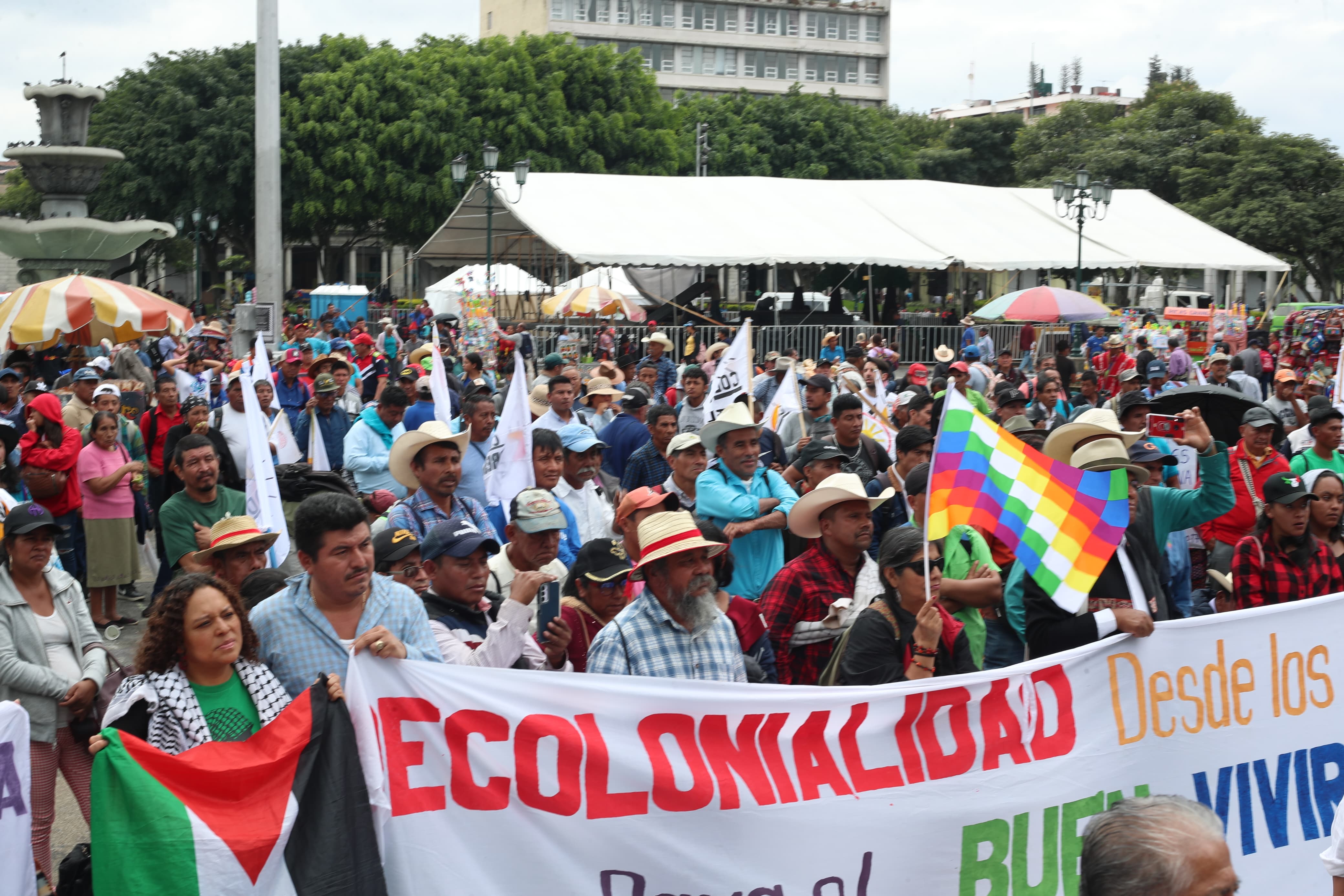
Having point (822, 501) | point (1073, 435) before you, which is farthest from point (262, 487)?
point (1073, 435)

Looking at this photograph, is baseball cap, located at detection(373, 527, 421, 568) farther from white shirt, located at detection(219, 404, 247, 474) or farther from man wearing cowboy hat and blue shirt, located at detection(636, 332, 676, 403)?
man wearing cowboy hat and blue shirt, located at detection(636, 332, 676, 403)

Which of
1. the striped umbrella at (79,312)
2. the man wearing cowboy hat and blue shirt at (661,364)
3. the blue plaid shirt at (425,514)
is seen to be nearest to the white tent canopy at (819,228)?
the man wearing cowboy hat and blue shirt at (661,364)

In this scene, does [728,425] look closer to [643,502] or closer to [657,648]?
[643,502]

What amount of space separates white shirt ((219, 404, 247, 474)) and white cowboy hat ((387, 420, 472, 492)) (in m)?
2.94

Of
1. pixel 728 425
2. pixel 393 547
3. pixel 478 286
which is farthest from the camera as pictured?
pixel 478 286

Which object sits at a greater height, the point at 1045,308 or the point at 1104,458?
the point at 1045,308

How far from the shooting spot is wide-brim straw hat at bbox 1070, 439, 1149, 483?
5.20 meters

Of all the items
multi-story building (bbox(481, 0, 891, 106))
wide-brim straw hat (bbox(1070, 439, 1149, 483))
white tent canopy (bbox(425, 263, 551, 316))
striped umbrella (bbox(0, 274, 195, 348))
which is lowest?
wide-brim straw hat (bbox(1070, 439, 1149, 483))

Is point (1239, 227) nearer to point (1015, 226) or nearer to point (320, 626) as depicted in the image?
point (1015, 226)

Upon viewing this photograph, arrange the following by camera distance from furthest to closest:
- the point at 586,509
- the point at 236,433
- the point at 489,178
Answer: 1. the point at 489,178
2. the point at 236,433
3. the point at 586,509

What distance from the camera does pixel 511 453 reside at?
27.3 ft

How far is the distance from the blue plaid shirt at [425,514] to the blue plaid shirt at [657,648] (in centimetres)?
152

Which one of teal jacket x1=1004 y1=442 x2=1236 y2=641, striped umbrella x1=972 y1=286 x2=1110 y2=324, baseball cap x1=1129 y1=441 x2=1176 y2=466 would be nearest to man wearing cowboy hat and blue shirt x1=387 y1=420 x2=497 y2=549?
teal jacket x1=1004 y1=442 x2=1236 y2=641

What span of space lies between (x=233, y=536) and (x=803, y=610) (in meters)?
2.36
